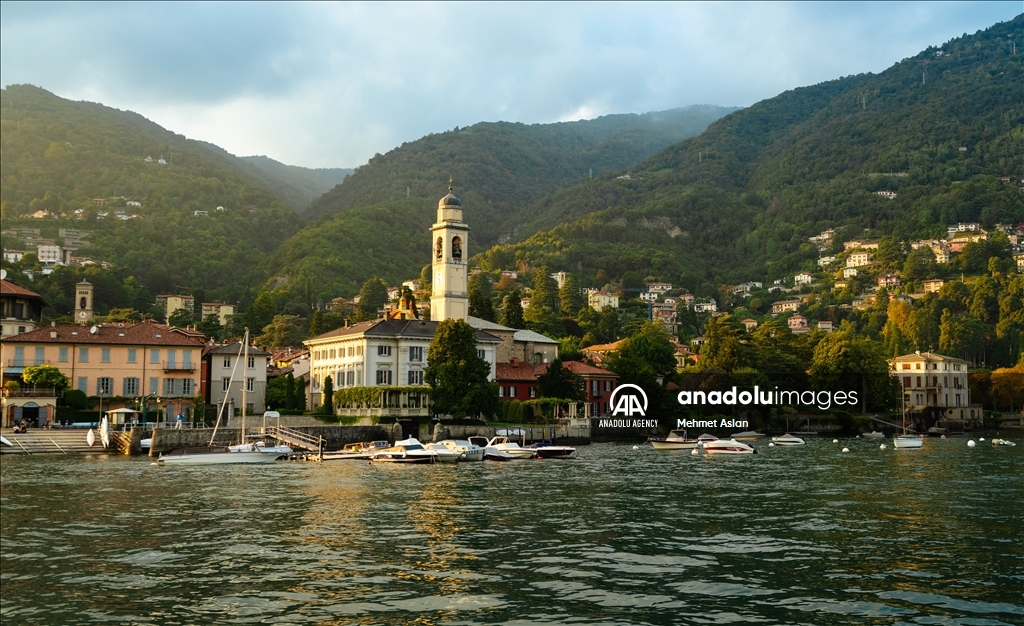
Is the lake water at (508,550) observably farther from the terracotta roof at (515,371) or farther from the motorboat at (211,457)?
the terracotta roof at (515,371)

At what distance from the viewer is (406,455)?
186 ft

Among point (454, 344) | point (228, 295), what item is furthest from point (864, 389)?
point (228, 295)

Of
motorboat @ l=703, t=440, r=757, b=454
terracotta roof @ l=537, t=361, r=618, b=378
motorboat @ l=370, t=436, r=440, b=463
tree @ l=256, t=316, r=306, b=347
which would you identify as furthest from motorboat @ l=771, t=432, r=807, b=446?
tree @ l=256, t=316, r=306, b=347

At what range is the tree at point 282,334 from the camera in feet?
439

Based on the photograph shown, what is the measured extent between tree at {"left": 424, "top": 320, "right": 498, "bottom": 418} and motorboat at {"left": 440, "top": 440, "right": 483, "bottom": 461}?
13.2 meters

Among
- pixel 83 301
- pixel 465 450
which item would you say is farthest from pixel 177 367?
pixel 83 301

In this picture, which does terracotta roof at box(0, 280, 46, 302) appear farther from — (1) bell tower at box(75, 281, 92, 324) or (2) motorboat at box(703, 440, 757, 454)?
(2) motorboat at box(703, 440, 757, 454)

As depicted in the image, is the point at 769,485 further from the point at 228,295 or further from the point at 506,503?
the point at 228,295

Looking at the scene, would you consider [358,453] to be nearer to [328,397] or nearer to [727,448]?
[328,397]

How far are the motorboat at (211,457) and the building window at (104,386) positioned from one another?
20.2 m

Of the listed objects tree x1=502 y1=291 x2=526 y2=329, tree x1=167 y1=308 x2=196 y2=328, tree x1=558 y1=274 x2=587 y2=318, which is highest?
tree x1=558 y1=274 x2=587 y2=318

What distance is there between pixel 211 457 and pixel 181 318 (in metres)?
94.3

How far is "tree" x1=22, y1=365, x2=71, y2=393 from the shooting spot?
68.1m

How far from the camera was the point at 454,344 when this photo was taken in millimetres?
73625
